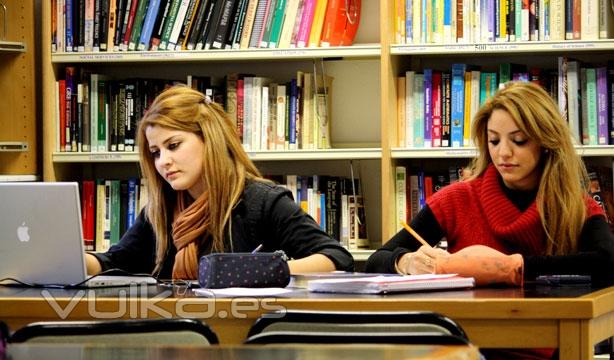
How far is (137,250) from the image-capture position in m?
2.92

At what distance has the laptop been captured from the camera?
231 centimetres

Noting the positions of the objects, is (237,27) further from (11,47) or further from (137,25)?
(11,47)

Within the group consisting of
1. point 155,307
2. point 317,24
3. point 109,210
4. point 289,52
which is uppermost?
point 317,24

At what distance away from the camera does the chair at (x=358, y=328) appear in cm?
160

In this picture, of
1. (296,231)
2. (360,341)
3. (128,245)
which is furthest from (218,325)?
(128,245)

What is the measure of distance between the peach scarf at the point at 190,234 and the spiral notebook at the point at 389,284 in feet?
1.85

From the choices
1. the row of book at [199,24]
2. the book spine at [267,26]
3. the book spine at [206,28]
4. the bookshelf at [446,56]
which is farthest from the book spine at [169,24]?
the bookshelf at [446,56]

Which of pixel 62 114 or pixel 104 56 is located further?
pixel 62 114

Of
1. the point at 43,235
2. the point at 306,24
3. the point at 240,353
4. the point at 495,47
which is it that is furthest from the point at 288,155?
the point at 240,353

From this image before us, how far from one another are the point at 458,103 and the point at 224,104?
856mm

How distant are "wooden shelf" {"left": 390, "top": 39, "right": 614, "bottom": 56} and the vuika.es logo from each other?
1708 millimetres

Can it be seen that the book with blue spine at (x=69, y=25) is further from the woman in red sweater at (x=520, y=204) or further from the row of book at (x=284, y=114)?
the woman in red sweater at (x=520, y=204)

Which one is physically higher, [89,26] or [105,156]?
[89,26]

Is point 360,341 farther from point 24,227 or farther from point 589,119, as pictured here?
point 589,119
